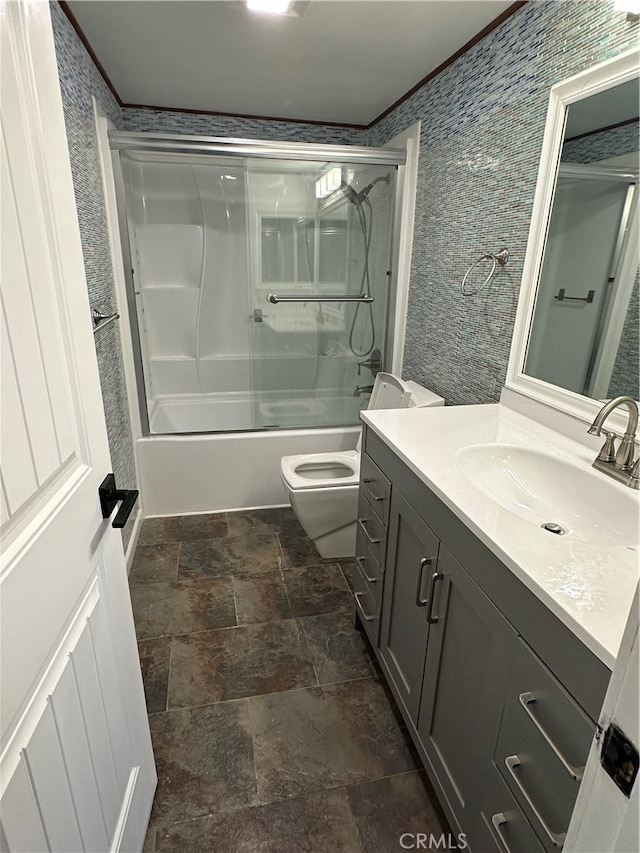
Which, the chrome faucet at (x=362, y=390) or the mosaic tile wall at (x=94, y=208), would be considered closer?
the mosaic tile wall at (x=94, y=208)

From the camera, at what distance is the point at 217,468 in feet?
8.87

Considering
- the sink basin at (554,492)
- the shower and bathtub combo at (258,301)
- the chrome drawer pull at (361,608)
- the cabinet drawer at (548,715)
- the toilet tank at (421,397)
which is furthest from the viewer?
the shower and bathtub combo at (258,301)

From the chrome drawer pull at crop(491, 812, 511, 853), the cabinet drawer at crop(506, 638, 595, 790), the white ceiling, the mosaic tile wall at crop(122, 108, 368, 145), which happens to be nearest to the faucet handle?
the cabinet drawer at crop(506, 638, 595, 790)

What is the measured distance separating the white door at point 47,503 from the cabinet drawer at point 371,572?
882 mm

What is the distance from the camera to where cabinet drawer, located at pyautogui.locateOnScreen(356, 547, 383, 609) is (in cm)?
158

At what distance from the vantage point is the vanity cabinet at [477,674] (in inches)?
29.3

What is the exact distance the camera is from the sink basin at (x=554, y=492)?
3.47 ft

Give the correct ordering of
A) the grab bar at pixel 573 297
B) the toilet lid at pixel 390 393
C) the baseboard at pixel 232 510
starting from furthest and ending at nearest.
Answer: the baseboard at pixel 232 510 < the toilet lid at pixel 390 393 < the grab bar at pixel 573 297

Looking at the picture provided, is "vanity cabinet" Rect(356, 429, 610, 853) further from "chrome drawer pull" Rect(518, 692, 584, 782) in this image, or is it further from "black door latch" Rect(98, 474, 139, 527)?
"black door latch" Rect(98, 474, 139, 527)

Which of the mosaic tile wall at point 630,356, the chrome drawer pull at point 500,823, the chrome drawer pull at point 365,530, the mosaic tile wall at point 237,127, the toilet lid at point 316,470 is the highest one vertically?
the mosaic tile wall at point 237,127

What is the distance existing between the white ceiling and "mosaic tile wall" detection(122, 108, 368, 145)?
114 millimetres

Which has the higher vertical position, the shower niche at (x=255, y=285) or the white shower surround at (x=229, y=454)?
the shower niche at (x=255, y=285)

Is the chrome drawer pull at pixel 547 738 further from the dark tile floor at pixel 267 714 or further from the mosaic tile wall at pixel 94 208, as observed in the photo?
the mosaic tile wall at pixel 94 208

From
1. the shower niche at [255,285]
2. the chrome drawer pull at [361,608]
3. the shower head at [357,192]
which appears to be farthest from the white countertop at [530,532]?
the shower head at [357,192]
